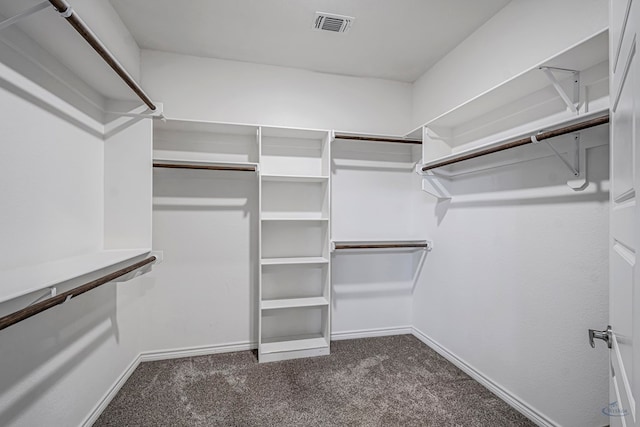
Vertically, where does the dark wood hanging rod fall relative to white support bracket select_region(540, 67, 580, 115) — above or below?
below

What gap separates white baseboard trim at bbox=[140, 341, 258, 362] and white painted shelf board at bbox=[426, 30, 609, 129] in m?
2.41

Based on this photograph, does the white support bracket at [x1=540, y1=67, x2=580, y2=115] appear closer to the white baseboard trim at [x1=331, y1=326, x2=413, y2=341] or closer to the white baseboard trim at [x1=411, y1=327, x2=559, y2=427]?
the white baseboard trim at [x1=411, y1=327, x2=559, y2=427]

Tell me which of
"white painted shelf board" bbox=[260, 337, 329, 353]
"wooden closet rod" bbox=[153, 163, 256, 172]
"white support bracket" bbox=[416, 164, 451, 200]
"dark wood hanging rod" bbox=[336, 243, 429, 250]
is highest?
"wooden closet rod" bbox=[153, 163, 256, 172]


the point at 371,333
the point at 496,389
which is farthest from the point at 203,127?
the point at 496,389

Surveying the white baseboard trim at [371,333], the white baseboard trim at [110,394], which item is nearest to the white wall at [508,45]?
the white baseboard trim at [371,333]

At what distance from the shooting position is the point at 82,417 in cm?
171

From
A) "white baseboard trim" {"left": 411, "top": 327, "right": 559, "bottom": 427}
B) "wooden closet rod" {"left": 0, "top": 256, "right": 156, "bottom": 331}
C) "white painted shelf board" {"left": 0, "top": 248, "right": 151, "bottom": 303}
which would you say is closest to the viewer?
"wooden closet rod" {"left": 0, "top": 256, "right": 156, "bottom": 331}

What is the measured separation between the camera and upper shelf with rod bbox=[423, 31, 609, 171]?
1.46 metres

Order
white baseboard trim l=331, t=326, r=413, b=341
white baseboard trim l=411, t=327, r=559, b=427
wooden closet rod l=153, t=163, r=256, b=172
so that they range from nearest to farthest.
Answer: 1. white baseboard trim l=411, t=327, r=559, b=427
2. wooden closet rod l=153, t=163, r=256, b=172
3. white baseboard trim l=331, t=326, r=413, b=341

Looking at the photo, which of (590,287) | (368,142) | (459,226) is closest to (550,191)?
(590,287)

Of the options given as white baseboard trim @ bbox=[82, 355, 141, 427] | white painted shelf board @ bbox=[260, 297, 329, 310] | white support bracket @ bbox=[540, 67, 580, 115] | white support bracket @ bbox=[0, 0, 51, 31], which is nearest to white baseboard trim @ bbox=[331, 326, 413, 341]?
white painted shelf board @ bbox=[260, 297, 329, 310]

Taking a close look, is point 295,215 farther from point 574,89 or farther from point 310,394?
point 574,89

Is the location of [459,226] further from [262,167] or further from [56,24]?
[56,24]

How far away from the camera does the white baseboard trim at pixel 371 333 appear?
2.96 meters
